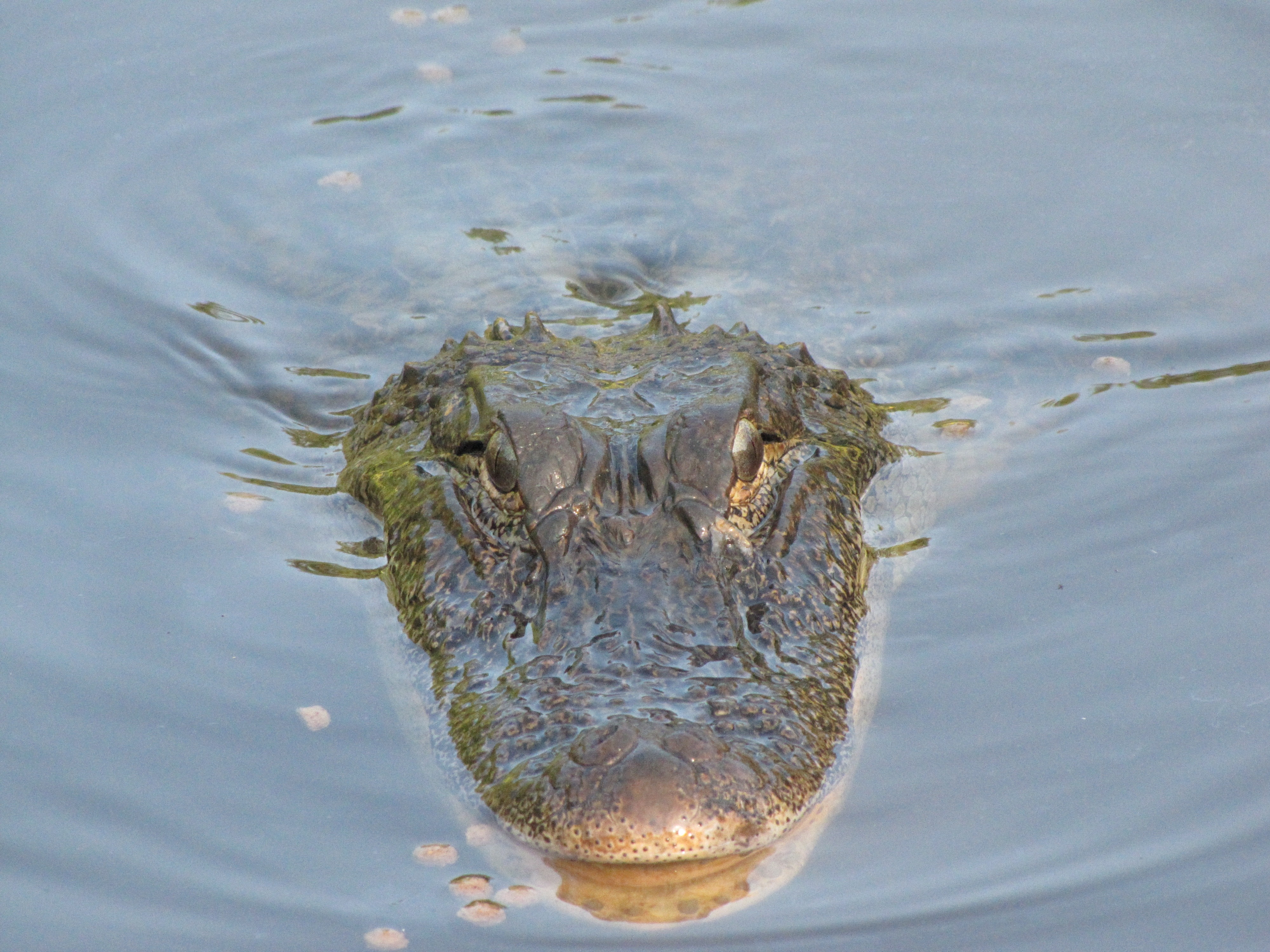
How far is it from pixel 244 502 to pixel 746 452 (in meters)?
2.31

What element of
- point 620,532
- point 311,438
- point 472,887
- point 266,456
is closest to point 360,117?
point 311,438

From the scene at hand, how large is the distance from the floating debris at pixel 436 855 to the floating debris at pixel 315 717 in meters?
0.73

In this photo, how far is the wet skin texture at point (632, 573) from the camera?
360 cm

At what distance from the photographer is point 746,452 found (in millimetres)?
4742

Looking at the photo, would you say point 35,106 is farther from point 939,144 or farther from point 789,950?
point 789,950

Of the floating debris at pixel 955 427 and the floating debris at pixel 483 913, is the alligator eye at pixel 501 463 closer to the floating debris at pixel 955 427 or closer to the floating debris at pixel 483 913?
the floating debris at pixel 483 913

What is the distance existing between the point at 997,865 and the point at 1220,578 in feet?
6.20

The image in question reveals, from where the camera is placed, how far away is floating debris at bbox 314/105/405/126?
355 inches

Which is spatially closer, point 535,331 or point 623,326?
point 535,331

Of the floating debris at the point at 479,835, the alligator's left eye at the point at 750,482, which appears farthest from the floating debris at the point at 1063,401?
the floating debris at the point at 479,835

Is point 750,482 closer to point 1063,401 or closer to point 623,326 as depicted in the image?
point 623,326

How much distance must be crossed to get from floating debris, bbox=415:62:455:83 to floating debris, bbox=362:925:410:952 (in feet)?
22.5

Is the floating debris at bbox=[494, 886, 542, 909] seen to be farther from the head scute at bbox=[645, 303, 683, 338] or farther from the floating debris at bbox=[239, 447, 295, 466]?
the floating debris at bbox=[239, 447, 295, 466]

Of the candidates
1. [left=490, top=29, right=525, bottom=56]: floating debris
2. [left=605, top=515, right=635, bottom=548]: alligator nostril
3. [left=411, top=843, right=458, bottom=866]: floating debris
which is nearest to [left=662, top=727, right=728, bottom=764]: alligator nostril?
[left=411, top=843, right=458, bottom=866]: floating debris
